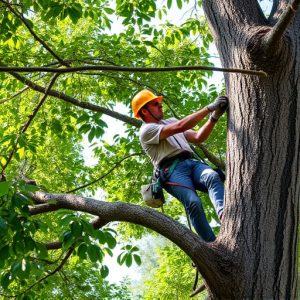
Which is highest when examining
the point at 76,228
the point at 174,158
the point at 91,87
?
the point at 91,87

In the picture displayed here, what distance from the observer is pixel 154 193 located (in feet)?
12.6

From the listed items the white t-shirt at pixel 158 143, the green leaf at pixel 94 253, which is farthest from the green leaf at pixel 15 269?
the white t-shirt at pixel 158 143

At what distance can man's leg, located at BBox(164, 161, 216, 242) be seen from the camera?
336 cm

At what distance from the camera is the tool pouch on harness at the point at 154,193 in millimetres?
3816

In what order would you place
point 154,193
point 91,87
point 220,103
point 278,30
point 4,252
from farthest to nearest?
1. point 91,87
2. point 154,193
3. point 220,103
4. point 4,252
5. point 278,30

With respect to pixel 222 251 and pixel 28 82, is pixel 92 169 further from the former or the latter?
pixel 222 251

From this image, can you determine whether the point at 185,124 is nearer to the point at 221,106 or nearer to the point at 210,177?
the point at 221,106

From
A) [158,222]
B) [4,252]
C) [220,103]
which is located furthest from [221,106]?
[4,252]

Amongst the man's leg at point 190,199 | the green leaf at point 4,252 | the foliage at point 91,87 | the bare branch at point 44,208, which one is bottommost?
the green leaf at point 4,252

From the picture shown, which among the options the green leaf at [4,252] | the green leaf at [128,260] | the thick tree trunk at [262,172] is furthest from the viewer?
the green leaf at [128,260]

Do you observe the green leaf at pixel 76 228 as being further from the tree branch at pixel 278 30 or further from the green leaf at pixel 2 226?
the tree branch at pixel 278 30

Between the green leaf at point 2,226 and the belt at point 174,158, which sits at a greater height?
the belt at point 174,158

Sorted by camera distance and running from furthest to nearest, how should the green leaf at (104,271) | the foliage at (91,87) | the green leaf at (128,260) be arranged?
1. the foliage at (91,87)
2. the green leaf at (104,271)
3. the green leaf at (128,260)

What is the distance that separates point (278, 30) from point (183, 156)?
1.38 metres
